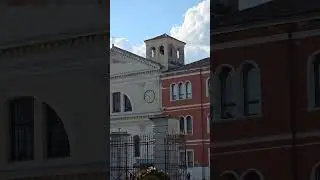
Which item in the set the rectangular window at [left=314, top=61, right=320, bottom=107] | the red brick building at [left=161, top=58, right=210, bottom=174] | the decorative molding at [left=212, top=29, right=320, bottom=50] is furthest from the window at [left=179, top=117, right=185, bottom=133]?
the rectangular window at [left=314, top=61, right=320, bottom=107]

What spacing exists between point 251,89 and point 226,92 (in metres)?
0.08

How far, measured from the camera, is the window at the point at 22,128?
1.65 meters

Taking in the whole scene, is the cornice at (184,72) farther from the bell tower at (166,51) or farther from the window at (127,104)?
the window at (127,104)

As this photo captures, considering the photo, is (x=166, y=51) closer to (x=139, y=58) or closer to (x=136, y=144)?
(x=139, y=58)

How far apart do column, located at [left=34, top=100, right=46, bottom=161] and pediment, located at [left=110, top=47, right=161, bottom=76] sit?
28 cm

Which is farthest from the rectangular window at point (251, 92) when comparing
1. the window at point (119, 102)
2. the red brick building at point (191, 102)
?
the window at point (119, 102)

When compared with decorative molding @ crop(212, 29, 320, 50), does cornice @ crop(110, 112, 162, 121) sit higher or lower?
lower

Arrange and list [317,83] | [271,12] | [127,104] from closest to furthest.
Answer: [317,83] → [271,12] → [127,104]

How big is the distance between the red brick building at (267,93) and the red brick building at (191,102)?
2 cm

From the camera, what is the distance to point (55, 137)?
1.60 m

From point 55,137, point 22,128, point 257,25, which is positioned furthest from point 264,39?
point 22,128

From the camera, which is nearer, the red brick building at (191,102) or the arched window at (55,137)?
the red brick building at (191,102)

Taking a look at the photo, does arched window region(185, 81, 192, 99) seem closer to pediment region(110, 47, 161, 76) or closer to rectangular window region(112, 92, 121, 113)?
pediment region(110, 47, 161, 76)

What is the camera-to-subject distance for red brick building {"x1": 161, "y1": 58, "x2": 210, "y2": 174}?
1.26m
